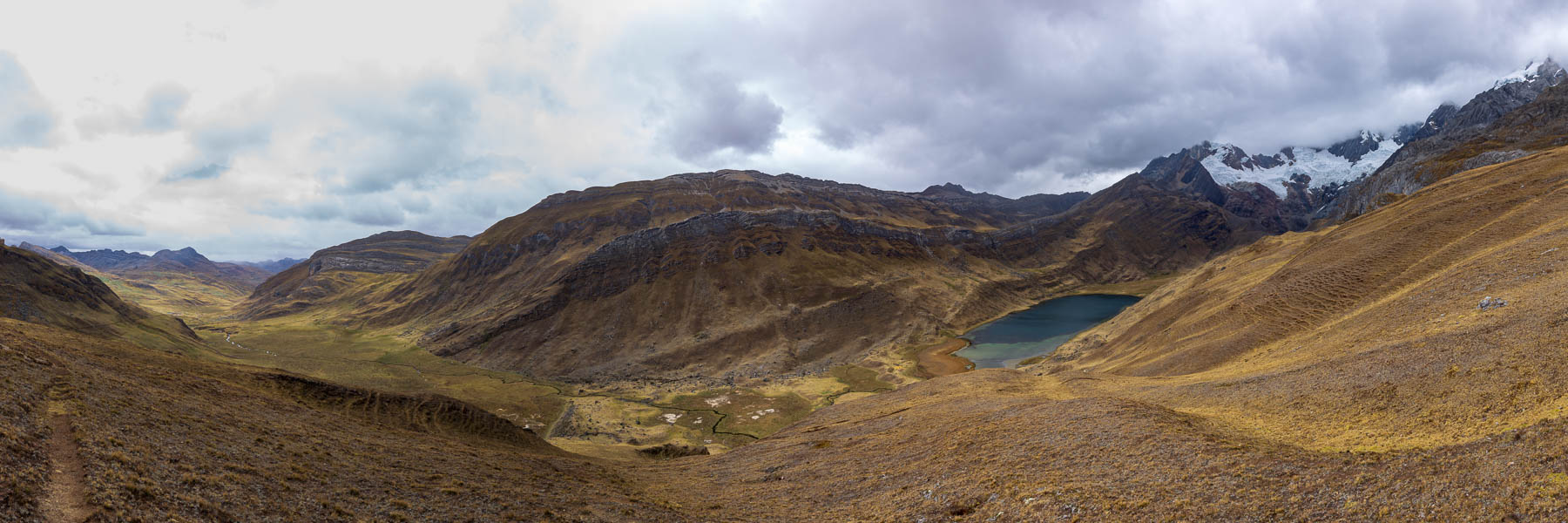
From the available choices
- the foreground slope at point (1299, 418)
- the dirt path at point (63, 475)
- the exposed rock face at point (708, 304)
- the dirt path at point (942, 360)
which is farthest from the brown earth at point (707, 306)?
the dirt path at point (63, 475)

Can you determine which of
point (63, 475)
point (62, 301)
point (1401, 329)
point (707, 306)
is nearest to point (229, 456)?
point (63, 475)

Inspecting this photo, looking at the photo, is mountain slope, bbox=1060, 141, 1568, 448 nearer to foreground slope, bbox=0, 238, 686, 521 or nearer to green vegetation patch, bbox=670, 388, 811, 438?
foreground slope, bbox=0, 238, 686, 521

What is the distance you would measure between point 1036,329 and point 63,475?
150815 mm

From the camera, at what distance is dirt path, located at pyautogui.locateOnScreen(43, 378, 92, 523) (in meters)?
13.8

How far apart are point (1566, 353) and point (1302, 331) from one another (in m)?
24.3

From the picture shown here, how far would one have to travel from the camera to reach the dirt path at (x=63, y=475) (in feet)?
45.1

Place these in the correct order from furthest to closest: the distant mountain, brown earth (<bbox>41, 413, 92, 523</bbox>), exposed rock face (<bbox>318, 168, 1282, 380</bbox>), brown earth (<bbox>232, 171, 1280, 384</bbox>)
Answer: exposed rock face (<bbox>318, 168, 1282, 380</bbox>), brown earth (<bbox>232, 171, 1280, 384</bbox>), the distant mountain, brown earth (<bbox>41, 413, 92, 523</bbox>)

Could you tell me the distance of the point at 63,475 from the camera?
607 inches

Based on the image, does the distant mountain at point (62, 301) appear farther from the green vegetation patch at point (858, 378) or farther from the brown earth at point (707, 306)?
the green vegetation patch at point (858, 378)

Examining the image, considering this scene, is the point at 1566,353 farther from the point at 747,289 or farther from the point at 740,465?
the point at 747,289

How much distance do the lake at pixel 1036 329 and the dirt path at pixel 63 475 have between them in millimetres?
103954

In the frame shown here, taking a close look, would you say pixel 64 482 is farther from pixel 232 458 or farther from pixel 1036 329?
pixel 1036 329

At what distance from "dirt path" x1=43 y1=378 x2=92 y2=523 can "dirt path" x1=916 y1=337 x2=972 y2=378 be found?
90.6 metres

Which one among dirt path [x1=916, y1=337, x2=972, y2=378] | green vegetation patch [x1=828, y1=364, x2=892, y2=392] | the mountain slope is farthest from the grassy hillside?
dirt path [x1=916, y1=337, x2=972, y2=378]
